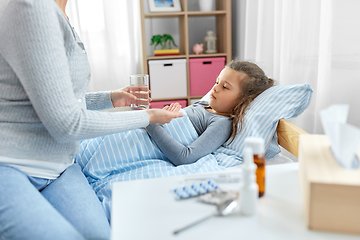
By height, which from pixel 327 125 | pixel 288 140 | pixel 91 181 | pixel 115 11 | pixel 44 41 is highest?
pixel 115 11

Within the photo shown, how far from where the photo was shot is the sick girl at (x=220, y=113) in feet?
4.36

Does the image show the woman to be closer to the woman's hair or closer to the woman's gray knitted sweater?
the woman's gray knitted sweater

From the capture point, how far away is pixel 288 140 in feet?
4.24

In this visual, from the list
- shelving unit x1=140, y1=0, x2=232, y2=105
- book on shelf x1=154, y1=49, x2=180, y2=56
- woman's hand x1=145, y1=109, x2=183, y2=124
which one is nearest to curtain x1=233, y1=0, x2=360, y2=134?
shelving unit x1=140, y1=0, x2=232, y2=105

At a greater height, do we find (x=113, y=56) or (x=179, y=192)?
(x=113, y=56)

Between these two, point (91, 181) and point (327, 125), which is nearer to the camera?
point (327, 125)

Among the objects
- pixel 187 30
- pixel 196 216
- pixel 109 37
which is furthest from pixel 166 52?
pixel 196 216

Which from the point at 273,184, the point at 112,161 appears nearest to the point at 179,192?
the point at 273,184

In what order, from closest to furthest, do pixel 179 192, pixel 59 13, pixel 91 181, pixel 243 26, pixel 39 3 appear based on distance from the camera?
pixel 179 192 → pixel 39 3 → pixel 59 13 → pixel 91 181 → pixel 243 26

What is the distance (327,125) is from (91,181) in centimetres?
87

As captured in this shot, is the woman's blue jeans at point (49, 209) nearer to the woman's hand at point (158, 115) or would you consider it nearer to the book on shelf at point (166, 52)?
the woman's hand at point (158, 115)

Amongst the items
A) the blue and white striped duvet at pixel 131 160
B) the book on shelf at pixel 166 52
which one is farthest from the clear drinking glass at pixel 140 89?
the book on shelf at pixel 166 52

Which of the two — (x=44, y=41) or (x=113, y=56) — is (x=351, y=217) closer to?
(x=44, y=41)

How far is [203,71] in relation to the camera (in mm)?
3062
